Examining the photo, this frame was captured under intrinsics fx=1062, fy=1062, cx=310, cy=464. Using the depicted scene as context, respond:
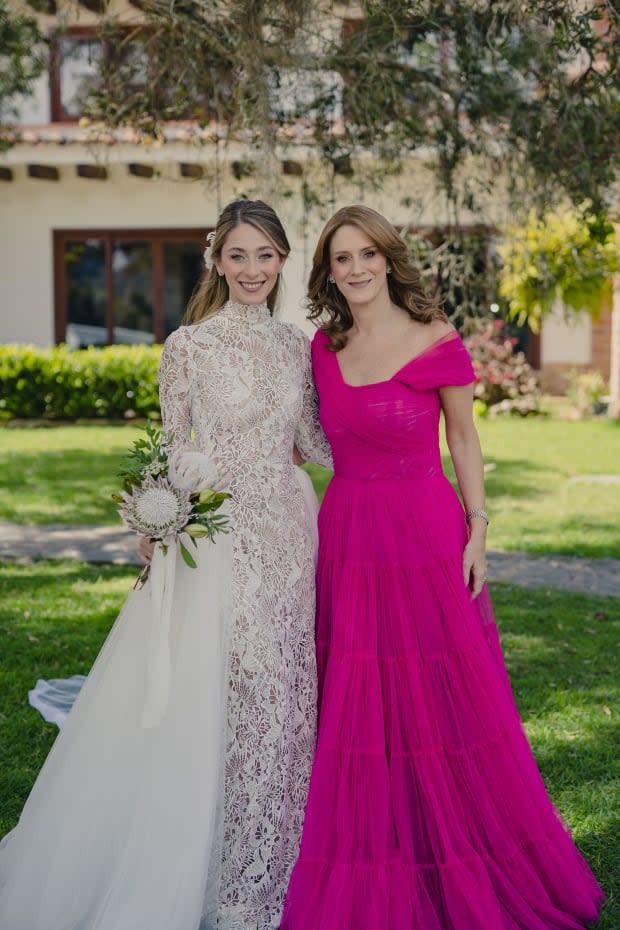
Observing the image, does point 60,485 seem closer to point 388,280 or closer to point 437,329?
point 388,280

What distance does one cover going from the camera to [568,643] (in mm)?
5645

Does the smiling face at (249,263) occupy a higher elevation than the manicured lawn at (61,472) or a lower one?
higher

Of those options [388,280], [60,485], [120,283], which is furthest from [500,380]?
[388,280]

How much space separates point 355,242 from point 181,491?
0.96 meters

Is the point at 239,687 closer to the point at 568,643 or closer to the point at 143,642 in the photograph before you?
the point at 143,642

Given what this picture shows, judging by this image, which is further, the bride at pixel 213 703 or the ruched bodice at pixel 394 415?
the ruched bodice at pixel 394 415

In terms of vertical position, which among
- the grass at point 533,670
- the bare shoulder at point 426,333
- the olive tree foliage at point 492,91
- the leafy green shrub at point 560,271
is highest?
the olive tree foliage at point 492,91

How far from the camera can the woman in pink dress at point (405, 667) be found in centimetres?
291

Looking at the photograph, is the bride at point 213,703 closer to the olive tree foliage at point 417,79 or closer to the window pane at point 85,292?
the olive tree foliage at point 417,79

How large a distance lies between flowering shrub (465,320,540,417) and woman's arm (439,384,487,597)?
11446mm

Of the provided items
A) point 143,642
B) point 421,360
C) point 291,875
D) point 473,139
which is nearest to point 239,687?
point 143,642

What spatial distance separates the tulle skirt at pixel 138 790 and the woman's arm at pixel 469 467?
77 cm

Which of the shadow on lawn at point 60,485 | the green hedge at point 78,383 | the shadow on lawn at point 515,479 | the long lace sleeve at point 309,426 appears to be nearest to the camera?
the long lace sleeve at point 309,426

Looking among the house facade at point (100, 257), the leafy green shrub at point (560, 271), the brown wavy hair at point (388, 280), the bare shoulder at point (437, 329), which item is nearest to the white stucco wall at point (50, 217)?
the house facade at point (100, 257)
